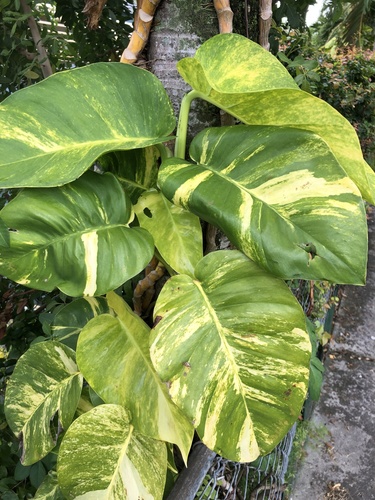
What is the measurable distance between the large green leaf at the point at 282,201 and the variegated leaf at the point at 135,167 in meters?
0.12

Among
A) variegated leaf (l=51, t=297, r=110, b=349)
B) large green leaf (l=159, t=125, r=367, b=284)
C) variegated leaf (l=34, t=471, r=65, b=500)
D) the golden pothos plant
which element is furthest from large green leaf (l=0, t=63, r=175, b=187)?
variegated leaf (l=34, t=471, r=65, b=500)

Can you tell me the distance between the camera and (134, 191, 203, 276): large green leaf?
2.53ft

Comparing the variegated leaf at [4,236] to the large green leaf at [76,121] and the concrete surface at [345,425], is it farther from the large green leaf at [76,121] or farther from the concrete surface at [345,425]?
the concrete surface at [345,425]

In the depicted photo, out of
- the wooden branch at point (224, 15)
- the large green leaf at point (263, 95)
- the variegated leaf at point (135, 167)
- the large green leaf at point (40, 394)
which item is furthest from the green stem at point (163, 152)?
the large green leaf at point (40, 394)

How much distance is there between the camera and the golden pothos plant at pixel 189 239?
63cm

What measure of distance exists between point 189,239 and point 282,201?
0.20m

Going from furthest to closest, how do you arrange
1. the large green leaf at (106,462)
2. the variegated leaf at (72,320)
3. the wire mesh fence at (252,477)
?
the wire mesh fence at (252,477) < the variegated leaf at (72,320) < the large green leaf at (106,462)

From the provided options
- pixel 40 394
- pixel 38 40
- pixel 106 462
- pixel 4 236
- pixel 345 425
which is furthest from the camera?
pixel 345 425

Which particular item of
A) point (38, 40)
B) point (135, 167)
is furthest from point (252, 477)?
point (38, 40)

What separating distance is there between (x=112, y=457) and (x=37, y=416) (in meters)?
0.19

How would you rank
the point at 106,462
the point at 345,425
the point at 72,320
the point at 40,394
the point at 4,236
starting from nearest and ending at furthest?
the point at 4,236, the point at 106,462, the point at 40,394, the point at 72,320, the point at 345,425

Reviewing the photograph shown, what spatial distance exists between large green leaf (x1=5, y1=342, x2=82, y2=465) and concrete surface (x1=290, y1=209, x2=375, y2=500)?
154 centimetres

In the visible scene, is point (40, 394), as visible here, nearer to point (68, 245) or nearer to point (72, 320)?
point (72, 320)

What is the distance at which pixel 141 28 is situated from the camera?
84cm
